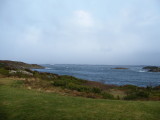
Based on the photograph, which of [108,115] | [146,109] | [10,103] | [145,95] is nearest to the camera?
[108,115]

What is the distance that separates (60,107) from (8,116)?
2144 millimetres

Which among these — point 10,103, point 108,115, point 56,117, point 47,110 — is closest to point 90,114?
point 108,115

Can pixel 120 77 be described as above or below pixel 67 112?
below

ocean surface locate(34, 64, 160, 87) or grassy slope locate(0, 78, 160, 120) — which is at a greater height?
grassy slope locate(0, 78, 160, 120)

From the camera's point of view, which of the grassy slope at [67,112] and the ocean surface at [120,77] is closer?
the grassy slope at [67,112]

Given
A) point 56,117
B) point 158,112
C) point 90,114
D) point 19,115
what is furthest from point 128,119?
point 19,115

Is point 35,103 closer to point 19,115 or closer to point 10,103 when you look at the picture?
point 10,103

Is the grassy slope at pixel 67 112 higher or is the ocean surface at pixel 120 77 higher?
the grassy slope at pixel 67 112

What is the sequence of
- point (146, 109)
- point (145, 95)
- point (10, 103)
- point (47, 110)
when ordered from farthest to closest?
1. point (145, 95)
2. point (10, 103)
3. point (146, 109)
4. point (47, 110)

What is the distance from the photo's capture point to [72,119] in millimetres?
5785

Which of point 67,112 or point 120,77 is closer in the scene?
point 67,112

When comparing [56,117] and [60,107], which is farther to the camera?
[60,107]

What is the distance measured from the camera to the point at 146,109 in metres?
7.28

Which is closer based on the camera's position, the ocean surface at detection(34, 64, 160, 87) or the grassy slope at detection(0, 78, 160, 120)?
the grassy slope at detection(0, 78, 160, 120)
